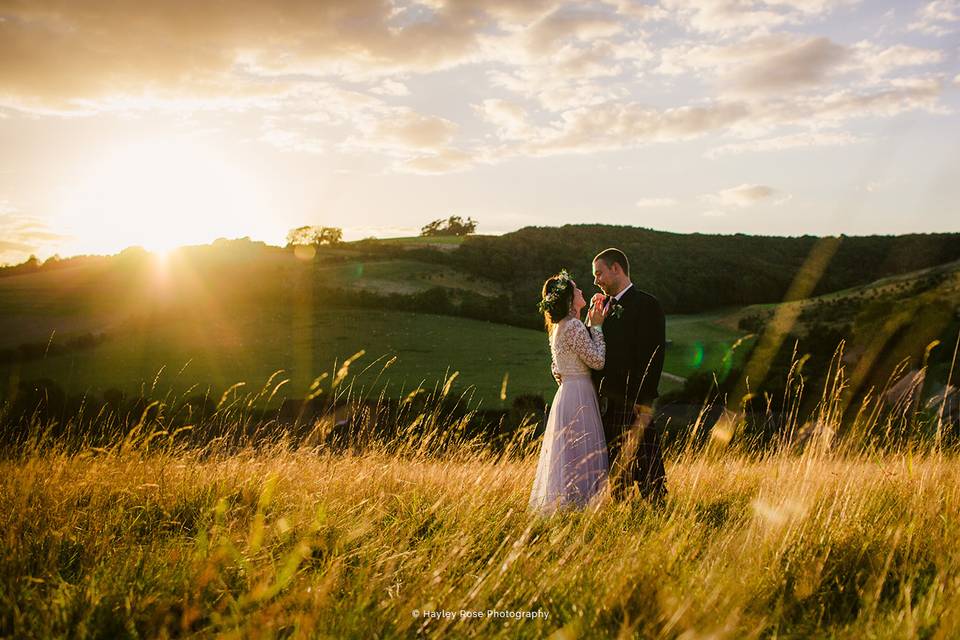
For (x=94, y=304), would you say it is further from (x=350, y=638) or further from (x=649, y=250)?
(x=649, y=250)

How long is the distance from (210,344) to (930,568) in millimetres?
40419

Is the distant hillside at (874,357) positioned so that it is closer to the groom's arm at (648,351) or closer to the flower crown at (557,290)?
the groom's arm at (648,351)

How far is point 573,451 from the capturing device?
18.8 ft

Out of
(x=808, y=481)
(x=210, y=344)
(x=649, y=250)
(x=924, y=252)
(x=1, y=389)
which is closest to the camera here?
(x=808, y=481)

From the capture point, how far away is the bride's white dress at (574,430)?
5.52m

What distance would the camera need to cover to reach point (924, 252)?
3253 inches

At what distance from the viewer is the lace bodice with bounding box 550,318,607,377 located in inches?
227

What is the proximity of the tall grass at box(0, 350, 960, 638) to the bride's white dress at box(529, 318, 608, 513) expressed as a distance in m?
0.68

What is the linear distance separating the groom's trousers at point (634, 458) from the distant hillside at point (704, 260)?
173ft

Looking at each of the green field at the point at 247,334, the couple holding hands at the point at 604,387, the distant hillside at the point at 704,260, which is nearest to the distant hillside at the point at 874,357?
the couple holding hands at the point at 604,387

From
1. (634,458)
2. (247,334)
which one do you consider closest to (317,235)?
(247,334)

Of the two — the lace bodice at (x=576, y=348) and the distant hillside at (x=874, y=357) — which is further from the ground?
the lace bodice at (x=576, y=348)

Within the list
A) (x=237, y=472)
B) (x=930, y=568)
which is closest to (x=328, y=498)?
(x=237, y=472)

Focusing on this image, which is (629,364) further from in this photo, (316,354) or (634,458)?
(316,354)
